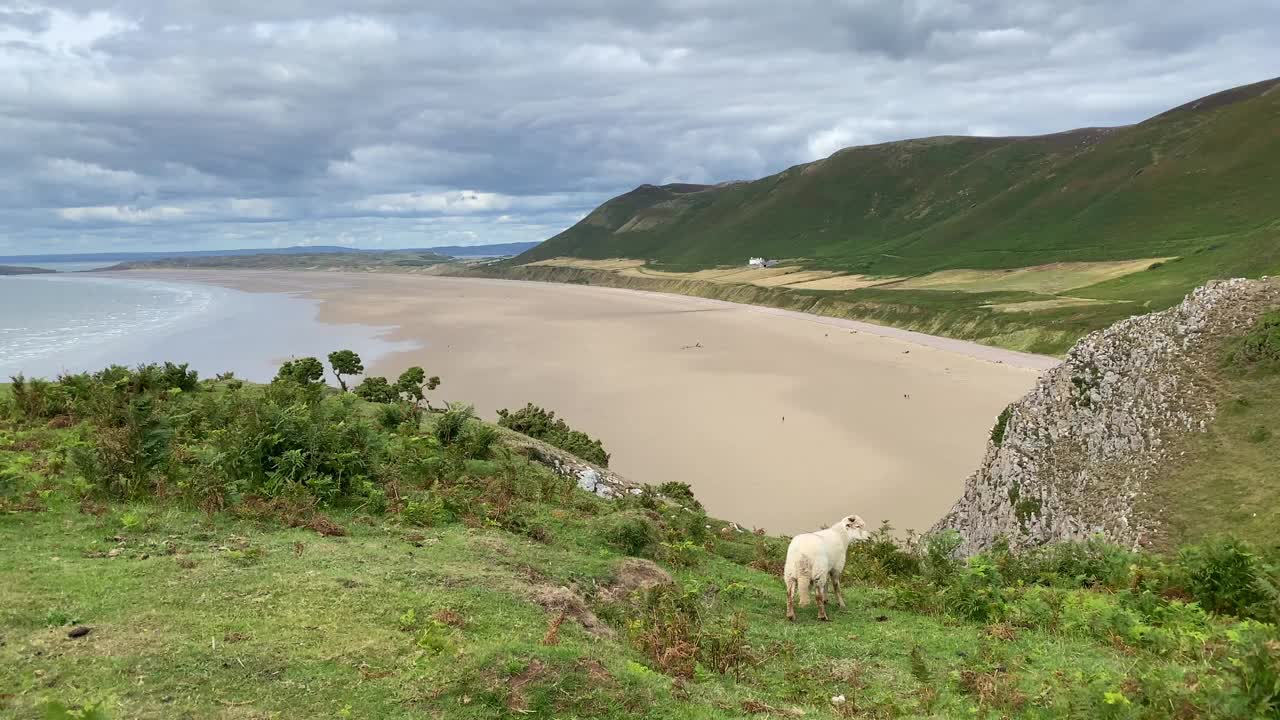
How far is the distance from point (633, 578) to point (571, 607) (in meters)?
3.37

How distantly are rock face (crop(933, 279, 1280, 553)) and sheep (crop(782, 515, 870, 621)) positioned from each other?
10.5 metres

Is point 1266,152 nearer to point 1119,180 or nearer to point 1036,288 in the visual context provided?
point 1119,180

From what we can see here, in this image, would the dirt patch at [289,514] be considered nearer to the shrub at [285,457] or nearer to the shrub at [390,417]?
the shrub at [285,457]

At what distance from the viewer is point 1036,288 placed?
120 m

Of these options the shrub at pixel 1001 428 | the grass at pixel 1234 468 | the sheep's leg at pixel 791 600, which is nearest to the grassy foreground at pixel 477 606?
the sheep's leg at pixel 791 600

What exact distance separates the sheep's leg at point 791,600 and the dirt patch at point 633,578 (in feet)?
7.59

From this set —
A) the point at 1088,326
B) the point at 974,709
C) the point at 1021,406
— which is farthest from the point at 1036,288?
the point at 974,709

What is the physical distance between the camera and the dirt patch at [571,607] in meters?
11.6

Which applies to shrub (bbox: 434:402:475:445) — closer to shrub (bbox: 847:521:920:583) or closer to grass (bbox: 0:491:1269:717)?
grass (bbox: 0:491:1269:717)

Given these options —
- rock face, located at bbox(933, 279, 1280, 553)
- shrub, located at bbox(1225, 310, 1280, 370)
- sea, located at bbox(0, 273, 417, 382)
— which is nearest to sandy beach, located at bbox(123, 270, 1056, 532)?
rock face, located at bbox(933, 279, 1280, 553)

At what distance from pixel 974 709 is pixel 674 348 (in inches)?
3087

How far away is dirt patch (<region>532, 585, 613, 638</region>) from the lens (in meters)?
11.6

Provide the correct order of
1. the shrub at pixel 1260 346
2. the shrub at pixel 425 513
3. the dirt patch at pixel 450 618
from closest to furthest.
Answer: the dirt patch at pixel 450 618 → the shrub at pixel 425 513 → the shrub at pixel 1260 346

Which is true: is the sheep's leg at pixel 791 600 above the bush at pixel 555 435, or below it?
above
